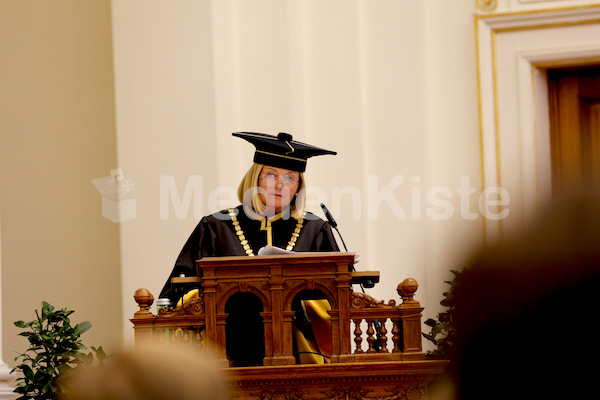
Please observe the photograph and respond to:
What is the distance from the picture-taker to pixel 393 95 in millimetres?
6980

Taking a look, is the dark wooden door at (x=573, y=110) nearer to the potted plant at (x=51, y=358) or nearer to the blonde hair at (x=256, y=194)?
the blonde hair at (x=256, y=194)

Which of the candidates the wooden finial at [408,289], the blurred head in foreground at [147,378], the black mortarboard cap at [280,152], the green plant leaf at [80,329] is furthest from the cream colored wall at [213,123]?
the blurred head in foreground at [147,378]

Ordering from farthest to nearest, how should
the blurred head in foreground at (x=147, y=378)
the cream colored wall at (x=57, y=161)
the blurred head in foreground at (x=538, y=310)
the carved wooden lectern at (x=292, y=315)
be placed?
1. the cream colored wall at (x=57, y=161)
2. the carved wooden lectern at (x=292, y=315)
3. the blurred head in foreground at (x=147, y=378)
4. the blurred head in foreground at (x=538, y=310)

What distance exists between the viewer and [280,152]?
4.92 m

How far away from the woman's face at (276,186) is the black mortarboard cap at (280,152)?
0.12ft

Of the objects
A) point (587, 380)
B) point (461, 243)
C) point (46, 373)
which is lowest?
point (46, 373)

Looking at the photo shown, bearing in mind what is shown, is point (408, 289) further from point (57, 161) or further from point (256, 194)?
point (57, 161)

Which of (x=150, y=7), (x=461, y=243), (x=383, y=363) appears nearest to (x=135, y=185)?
(x=150, y=7)

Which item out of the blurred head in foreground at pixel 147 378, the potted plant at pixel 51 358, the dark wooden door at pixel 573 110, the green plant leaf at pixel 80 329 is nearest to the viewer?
the blurred head in foreground at pixel 147 378

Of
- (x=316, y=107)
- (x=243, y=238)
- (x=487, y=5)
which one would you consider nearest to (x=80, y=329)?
(x=243, y=238)

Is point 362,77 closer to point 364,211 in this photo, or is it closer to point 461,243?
point 364,211

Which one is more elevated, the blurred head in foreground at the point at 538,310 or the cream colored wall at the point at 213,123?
the cream colored wall at the point at 213,123

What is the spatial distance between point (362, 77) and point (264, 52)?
757mm

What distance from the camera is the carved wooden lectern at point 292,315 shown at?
400cm
